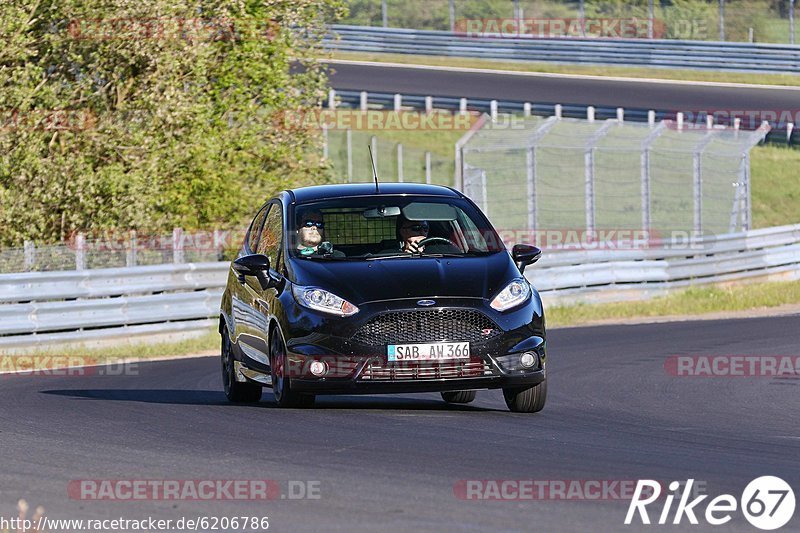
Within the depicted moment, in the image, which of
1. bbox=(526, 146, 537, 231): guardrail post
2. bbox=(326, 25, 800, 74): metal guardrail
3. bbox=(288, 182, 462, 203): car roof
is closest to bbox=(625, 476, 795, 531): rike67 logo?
bbox=(288, 182, 462, 203): car roof

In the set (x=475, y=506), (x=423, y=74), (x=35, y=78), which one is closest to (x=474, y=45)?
(x=423, y=74)

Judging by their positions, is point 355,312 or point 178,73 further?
point 178,73

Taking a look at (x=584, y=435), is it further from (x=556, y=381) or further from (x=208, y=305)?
(x=208, y=305)

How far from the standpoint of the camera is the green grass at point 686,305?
24234mm

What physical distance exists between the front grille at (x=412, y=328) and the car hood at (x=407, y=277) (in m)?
0.13

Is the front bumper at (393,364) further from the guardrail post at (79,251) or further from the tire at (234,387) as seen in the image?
the guardrail post at (79,251)

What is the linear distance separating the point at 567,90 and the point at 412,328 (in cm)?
3486

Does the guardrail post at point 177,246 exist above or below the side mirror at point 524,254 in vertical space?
below

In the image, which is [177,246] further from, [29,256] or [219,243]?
[29,256]

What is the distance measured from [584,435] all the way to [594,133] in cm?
1751

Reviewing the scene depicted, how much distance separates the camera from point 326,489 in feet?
23.7

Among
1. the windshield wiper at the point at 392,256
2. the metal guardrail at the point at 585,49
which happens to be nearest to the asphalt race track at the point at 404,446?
the windshield wiper at the point at 392,256

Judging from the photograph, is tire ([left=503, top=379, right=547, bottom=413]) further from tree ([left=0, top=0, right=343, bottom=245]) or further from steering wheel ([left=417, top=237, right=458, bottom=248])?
tree ([left=0, top=0, right=343, bottom=245])

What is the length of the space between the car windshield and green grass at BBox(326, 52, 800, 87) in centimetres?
3483
